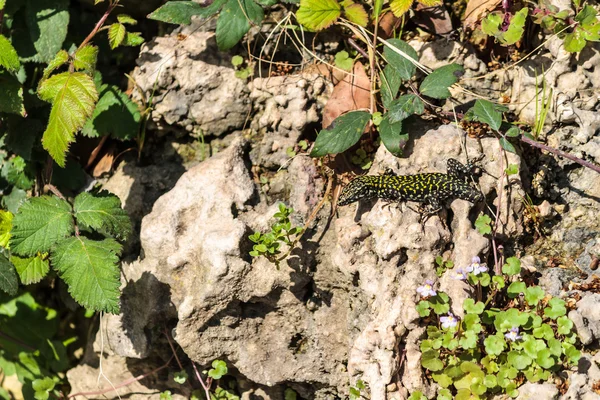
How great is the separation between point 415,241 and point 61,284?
11.5 ft

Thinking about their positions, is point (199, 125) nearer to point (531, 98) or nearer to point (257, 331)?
point (257, 331)

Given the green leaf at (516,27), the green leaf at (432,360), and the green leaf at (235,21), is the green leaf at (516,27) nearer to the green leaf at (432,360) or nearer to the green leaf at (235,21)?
the green leaf at (235,21)

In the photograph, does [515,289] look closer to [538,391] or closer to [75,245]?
[538,391]

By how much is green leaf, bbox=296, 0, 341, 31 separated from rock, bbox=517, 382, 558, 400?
→ 3081 millimetres

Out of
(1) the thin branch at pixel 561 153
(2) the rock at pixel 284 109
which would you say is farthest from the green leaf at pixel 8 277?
(1) the thin branch at pixel 561 153

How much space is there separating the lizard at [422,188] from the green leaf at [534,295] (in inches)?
28.4

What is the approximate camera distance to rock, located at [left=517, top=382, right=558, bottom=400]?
381cm

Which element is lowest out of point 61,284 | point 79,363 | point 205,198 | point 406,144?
point 79,363

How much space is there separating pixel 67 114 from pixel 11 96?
0.83 metres

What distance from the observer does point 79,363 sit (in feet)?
19.7

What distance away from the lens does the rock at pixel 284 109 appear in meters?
5.05

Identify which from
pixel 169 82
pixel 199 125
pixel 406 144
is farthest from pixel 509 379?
pixel 169 82

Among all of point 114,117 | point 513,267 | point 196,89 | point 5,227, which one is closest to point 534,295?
point 513,267

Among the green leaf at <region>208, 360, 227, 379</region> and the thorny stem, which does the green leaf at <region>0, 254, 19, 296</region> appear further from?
the green leaf at <region>208, 360, 227, 379</region>
